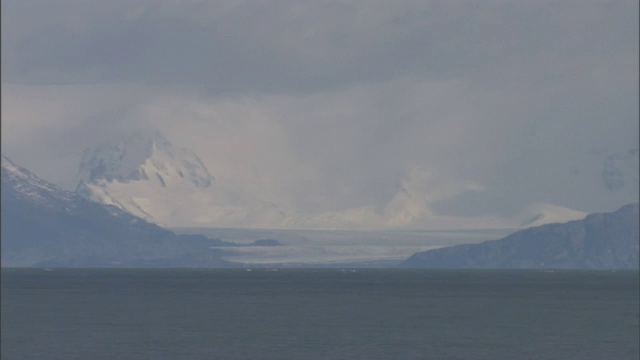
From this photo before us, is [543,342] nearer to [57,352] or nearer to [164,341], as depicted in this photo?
[164,341]

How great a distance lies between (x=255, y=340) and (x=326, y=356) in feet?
84.2

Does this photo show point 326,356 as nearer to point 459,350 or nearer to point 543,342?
point 459,350

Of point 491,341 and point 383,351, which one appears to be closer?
point 383,351

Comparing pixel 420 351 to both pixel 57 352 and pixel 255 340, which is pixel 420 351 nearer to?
pixel 255 340

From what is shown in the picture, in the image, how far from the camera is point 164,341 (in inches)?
7781

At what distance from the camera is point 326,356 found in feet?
574

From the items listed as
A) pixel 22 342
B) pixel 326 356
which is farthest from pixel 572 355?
pixel 22 342

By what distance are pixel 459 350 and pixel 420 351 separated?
20.2ft

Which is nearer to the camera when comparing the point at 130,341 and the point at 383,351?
the point at 383,351

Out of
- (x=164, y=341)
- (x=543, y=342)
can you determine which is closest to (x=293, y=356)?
(x=164, y=341)

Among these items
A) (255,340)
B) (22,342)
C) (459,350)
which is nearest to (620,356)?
(459,350)

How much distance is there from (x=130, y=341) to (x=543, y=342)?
197ft

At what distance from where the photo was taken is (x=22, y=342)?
197250 millimetres

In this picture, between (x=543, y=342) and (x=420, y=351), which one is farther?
(x=543, y=342)
